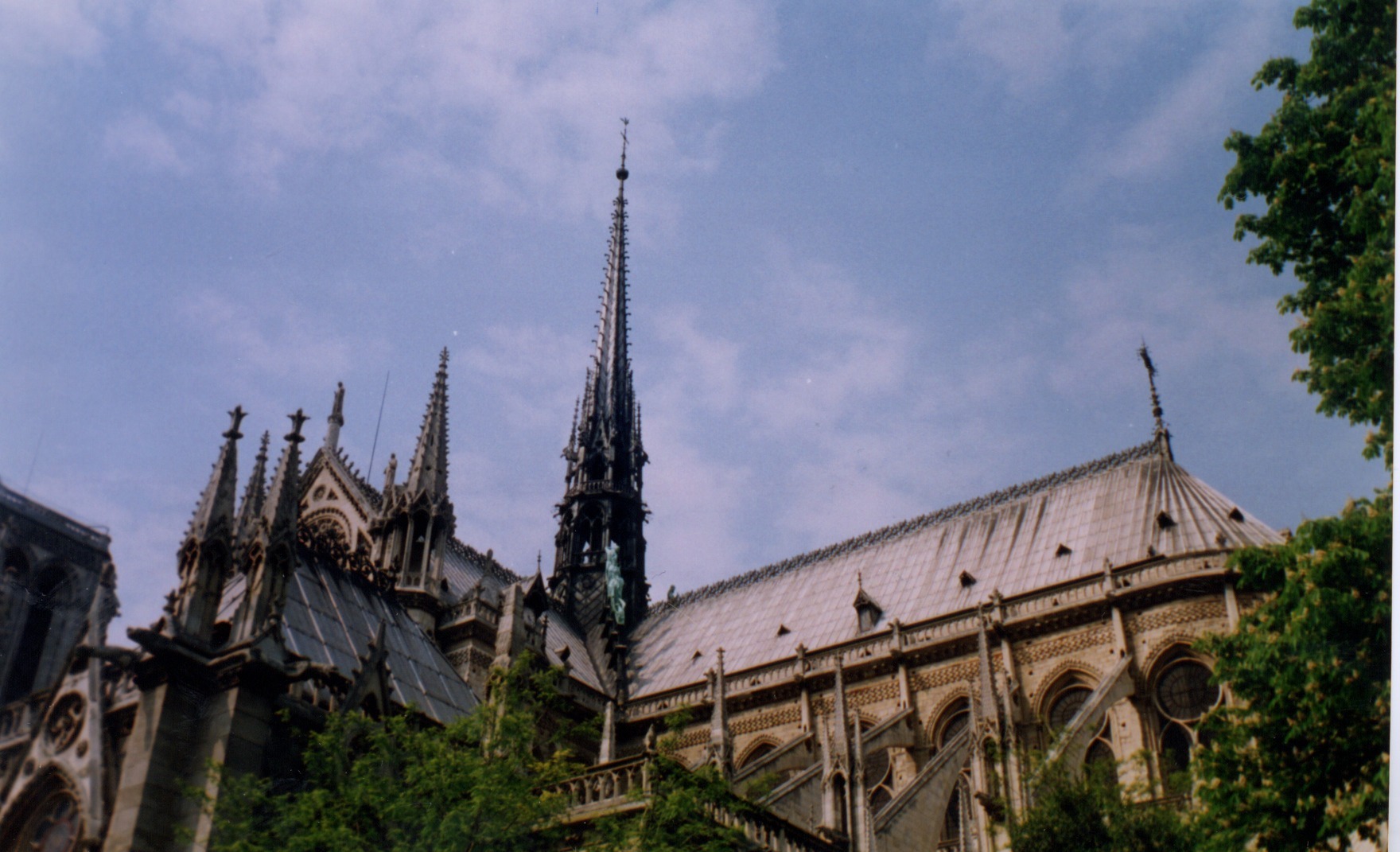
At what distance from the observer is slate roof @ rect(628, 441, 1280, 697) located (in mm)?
27266

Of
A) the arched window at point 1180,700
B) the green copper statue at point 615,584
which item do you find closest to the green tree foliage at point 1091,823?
the arched window at point 1180,700

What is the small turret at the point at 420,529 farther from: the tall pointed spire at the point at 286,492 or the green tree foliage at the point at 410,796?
the green tree foliage at the point at 410,796

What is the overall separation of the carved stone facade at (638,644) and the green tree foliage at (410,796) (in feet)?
2.91

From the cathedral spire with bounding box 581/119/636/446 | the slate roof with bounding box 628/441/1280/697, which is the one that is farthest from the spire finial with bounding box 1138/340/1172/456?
the cathedral spire with bounding box 581/119/636/446

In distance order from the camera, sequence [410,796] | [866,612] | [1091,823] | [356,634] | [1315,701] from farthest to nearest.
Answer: [866,612]
[356,634]
[1091,823]
[410,796]
[1315,701]

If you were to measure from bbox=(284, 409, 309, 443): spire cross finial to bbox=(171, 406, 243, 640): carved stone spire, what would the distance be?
80 centimetres

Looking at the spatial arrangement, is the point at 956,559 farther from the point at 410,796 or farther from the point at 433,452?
the point at 410,796

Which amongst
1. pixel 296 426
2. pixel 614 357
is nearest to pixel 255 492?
pixel 296 426

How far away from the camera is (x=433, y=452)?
2891 centimetres

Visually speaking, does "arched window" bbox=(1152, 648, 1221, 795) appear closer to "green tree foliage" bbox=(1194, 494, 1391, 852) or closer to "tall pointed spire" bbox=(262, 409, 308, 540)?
"green tree foliage" bbox=(1194, 494, 1391, 852)

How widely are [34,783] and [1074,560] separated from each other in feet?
68.9

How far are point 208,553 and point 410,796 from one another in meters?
4.69

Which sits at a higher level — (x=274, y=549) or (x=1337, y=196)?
(x=1337, y=196)

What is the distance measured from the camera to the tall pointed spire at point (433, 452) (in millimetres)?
28391
